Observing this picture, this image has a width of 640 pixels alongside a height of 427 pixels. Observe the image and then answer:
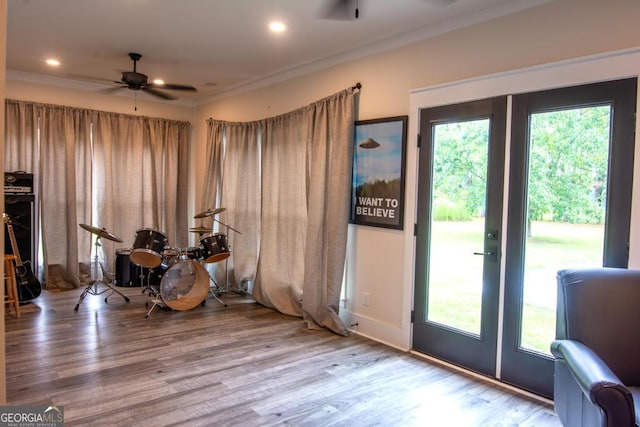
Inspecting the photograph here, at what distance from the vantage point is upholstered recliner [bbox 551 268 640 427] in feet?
6.86

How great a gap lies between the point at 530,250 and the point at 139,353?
3.05m

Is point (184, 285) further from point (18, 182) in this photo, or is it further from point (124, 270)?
point (18, 182)

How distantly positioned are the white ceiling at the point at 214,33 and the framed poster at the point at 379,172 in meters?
0.74

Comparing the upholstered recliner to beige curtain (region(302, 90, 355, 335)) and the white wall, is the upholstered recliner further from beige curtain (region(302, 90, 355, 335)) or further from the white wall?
beige curtain (region(302, 90, 355, 335))

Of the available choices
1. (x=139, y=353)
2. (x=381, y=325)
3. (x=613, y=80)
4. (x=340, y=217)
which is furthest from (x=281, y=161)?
(x=613, y=80)

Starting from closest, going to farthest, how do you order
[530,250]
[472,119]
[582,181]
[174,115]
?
[582,181] → [530,250] → [472,119] → [174,115]

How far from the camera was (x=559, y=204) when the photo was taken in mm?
2844

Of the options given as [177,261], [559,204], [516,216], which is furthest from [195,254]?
[559,204]

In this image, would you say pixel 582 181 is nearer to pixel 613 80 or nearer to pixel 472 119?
pixel 613 80

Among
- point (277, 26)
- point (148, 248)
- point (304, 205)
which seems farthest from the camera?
point (304, 205)

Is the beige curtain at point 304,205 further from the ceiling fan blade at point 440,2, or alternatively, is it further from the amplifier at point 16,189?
the amplifier at point 16,189

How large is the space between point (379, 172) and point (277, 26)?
4.98ft

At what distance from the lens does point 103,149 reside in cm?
617

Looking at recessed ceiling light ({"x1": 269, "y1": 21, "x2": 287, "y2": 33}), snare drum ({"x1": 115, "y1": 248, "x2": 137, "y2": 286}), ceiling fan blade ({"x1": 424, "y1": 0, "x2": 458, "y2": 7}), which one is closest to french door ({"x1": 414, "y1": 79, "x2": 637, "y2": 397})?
ceiling fan blade ({"x1": 424, "y1": 0, "x2": 458, "y2": 7})
